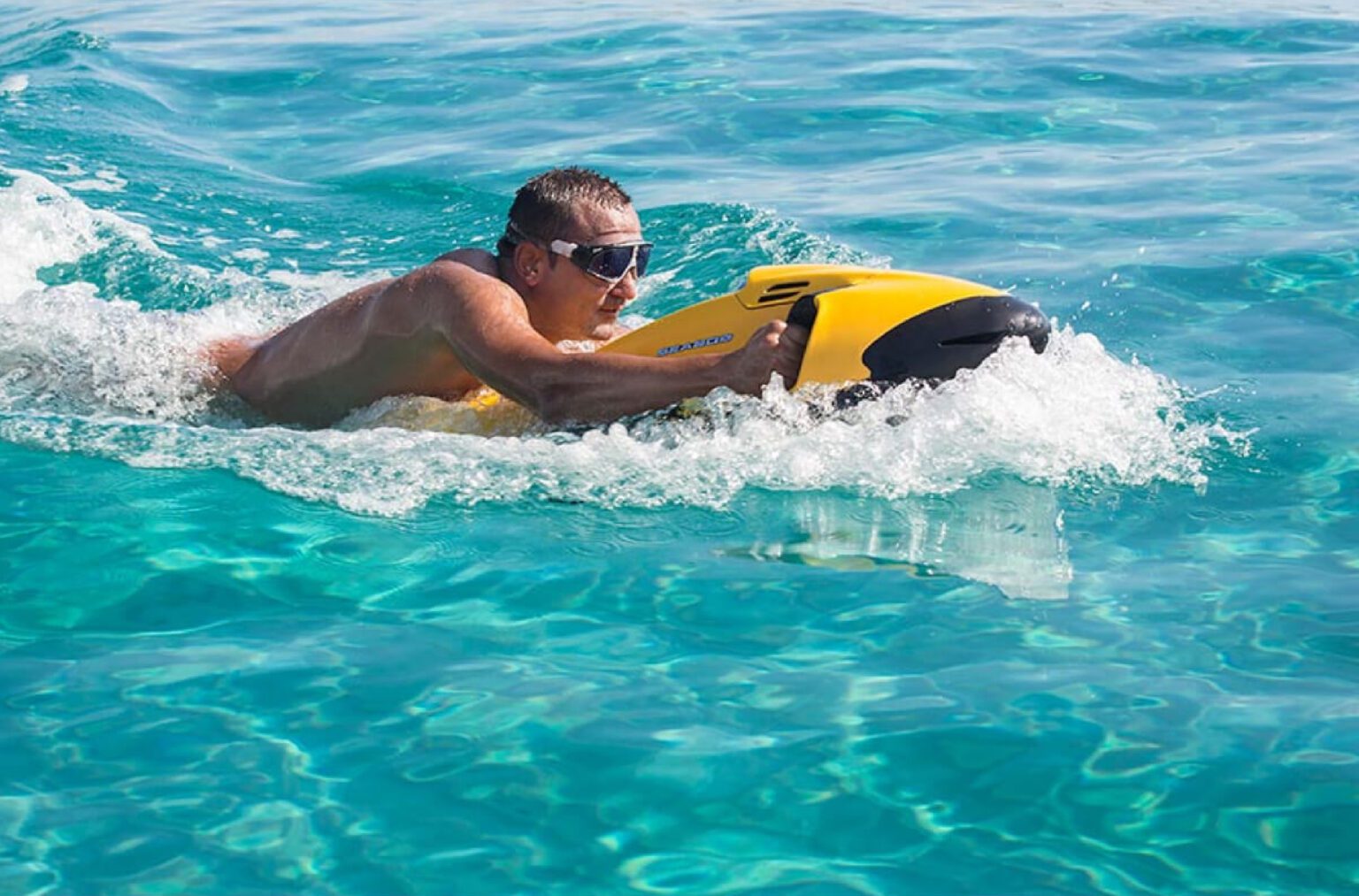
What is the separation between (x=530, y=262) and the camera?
19.1ft

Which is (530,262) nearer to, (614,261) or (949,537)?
(614,261)

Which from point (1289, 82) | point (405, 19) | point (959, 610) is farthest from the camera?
point (405, 19)

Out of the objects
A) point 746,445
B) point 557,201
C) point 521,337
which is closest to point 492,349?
point 521,337

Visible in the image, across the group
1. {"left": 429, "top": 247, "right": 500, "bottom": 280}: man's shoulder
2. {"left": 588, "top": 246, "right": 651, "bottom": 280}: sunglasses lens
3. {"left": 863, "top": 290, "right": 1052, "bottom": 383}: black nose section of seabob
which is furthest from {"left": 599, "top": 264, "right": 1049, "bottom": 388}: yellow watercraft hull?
{"left": 429, "top": 247, "right": 500, "bottom": 280}: man's shoulder

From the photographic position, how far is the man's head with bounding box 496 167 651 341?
573cm

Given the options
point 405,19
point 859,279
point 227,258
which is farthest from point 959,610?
point 405,19

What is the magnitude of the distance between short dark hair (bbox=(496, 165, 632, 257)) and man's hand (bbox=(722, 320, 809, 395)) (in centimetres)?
78

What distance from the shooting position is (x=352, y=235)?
9.02 m

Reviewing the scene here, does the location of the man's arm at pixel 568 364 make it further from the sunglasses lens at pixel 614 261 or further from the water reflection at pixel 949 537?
the water reflection at pixel 949 537

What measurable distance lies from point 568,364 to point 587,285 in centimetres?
47

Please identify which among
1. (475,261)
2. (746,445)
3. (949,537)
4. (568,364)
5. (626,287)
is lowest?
(949,537)

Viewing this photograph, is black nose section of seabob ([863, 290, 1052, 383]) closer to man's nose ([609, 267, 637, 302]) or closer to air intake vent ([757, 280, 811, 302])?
air intake vent ([757, 280, 811, 302])

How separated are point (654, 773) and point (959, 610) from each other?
1.04 metres

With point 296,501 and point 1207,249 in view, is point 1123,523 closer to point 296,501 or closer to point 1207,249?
point 296,501
